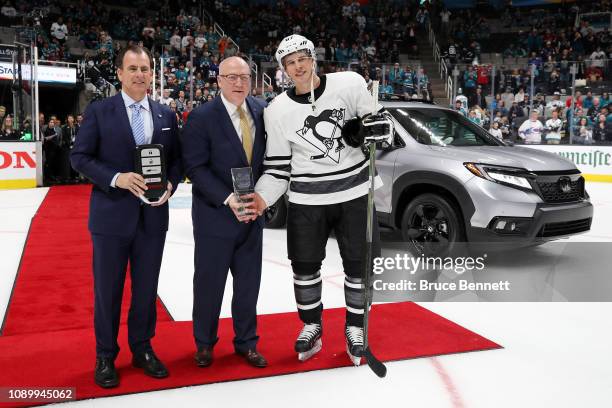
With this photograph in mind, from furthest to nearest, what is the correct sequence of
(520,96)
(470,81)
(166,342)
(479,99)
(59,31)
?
(59,31) < (470,81) < (479,99) < (520,96) < (166,342)

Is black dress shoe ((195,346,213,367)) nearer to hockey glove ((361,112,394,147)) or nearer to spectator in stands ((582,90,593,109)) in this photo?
hockey glove ((361,112,394,147))

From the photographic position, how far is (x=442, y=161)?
5.50 meters

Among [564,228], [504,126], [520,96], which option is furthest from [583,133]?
[564,228]

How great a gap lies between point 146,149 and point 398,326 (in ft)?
6.66

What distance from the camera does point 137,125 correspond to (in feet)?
9.91

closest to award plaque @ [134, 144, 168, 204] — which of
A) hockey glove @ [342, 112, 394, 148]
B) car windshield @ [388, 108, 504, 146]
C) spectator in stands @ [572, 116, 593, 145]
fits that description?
hockey glove @ [342, 112, 394, 148]

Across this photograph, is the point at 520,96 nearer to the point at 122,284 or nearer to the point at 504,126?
the point at 504,126

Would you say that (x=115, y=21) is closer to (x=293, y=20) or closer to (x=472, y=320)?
(x=293, y=20)

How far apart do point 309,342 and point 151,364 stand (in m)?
0.85

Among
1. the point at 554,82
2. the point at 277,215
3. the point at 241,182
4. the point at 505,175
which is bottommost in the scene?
the point at 277,215

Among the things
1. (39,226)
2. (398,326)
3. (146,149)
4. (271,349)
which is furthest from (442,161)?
(39,226)

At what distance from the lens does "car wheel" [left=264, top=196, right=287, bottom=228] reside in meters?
7.41

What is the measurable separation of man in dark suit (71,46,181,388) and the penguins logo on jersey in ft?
2.36

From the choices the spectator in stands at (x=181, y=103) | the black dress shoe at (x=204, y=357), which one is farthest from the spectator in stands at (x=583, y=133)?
the black dress shoe at (x=204, y=357)
